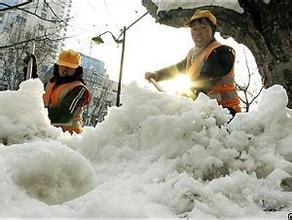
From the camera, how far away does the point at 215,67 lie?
3.55 meters

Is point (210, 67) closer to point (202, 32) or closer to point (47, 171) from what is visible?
point (202, 32)

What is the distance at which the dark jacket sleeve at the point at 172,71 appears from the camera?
4191 mm

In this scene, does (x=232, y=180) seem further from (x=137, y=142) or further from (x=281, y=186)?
(x=137, y=142)

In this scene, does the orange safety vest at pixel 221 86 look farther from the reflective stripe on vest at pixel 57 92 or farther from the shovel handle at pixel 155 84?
the reflective stripe on vest at pixel 57 92

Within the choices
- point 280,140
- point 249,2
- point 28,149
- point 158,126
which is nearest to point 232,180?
point 280,140

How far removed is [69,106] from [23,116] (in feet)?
6.51

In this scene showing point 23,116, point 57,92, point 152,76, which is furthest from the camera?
point 57,92

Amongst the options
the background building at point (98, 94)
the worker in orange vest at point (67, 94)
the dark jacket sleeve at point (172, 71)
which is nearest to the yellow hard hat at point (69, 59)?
the worker in orange vest at point (67, 94)

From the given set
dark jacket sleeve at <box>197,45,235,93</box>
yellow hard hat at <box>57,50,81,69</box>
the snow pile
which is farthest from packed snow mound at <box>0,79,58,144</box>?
the snow pile

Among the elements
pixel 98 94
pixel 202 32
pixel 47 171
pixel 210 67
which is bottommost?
pixel 98 94

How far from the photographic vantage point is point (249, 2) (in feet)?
13.9

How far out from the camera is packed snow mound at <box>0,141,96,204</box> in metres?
1.57

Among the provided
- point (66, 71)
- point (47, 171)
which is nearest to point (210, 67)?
point (66, 71)

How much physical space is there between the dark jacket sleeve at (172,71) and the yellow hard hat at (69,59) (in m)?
1.07
